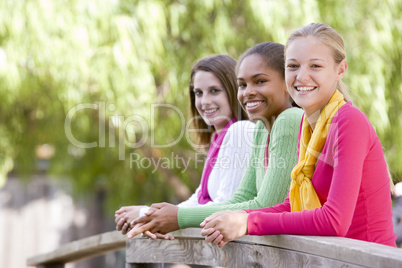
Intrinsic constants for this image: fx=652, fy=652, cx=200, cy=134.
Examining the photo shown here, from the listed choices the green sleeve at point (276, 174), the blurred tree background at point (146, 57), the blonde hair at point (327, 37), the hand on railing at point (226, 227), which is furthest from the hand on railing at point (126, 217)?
the blurred tree background at point (146, 57)

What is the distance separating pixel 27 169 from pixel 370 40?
124 inches

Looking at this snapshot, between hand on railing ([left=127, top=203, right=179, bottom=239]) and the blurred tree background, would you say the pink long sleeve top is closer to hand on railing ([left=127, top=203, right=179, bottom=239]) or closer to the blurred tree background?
hand on railing ([left=127, top=203, right=179, bottom=239])

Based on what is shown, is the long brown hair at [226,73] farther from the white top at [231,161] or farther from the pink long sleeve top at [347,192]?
the pink long sleeve top at [347,192]

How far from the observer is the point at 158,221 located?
6.50ft

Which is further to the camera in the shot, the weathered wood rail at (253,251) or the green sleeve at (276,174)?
the green sleeve at (276,174)

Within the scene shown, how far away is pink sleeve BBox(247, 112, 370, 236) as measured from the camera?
141cm

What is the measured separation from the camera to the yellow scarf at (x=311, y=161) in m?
1.54

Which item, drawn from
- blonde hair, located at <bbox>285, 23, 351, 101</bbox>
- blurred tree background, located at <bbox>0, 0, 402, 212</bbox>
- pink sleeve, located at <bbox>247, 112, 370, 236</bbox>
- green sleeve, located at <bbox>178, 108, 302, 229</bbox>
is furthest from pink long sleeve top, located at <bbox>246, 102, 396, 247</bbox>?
blurred tree background, located at <bbox>0, 0, 402, 212</bbox>

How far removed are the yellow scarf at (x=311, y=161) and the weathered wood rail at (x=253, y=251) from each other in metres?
0.12

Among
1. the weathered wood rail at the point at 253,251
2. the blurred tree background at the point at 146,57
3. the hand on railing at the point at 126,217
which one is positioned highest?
the blurred tree background at the point at 146,57

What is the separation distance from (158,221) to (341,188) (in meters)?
0.73

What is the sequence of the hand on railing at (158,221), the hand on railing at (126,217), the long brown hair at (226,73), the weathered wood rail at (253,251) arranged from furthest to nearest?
the long brown hair at (226,73) → the hand on railing at (126,217) → the hand on railing at (158,221) → the weathered wood rail at (253,251)

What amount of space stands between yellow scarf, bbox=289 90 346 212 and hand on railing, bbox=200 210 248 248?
141 millimetres

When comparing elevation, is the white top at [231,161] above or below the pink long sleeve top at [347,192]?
above
